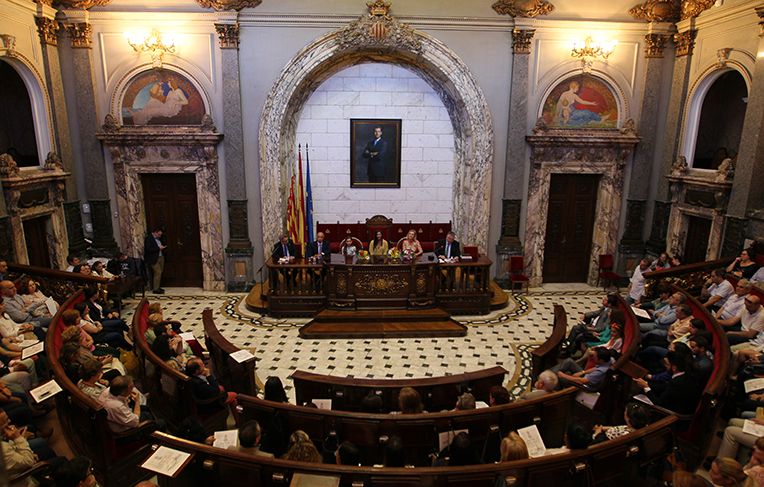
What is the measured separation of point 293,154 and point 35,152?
5.61 m

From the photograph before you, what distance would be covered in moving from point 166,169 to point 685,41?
11.8 m

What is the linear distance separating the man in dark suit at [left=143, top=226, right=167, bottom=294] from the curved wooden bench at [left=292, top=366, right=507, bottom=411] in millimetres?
6852

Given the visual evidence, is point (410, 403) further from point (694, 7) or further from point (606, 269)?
point (694, 7)

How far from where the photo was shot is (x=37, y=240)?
967 cm

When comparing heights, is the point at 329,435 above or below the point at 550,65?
below

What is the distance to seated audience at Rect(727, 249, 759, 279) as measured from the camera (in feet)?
26.4

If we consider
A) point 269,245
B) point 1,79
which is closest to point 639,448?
point 269,245

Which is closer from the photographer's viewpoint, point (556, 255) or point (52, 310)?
point (52, 310)

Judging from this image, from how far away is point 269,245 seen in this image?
11.1m

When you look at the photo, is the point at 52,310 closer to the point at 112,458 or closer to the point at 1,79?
the point at 112,458

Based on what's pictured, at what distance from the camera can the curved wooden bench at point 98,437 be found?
4.55 meters

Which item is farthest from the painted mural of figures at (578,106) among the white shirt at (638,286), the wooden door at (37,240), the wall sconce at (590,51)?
the wooden door at (37,240)

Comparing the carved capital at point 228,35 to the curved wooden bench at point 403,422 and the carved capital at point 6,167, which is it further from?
the curved wooden bench at point 403,422

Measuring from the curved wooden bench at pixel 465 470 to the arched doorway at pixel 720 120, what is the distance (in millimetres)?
8620
